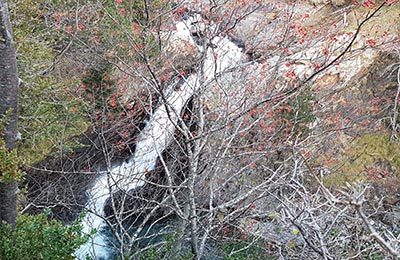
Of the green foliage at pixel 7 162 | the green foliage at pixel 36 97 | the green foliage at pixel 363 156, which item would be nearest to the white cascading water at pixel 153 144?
the green foliage at pixel 36 97

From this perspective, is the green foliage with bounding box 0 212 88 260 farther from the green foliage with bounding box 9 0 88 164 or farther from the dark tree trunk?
the green foliage with bounding box 9 0 88 164

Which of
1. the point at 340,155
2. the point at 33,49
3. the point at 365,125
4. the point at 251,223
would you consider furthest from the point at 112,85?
the point at 365,125

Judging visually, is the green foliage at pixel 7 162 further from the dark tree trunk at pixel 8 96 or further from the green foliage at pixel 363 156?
the green foliage at pixel 363 156

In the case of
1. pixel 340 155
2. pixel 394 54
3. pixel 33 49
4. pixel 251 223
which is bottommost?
pixel 340 155

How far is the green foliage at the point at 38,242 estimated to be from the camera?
115 inches

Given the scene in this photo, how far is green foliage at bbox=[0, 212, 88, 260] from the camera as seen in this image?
2934mm

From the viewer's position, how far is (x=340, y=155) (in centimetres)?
939

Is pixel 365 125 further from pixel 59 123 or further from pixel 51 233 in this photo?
pixel 51 233

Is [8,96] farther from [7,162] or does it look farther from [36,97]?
[36,97]

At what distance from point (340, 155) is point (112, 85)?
18.8 feet

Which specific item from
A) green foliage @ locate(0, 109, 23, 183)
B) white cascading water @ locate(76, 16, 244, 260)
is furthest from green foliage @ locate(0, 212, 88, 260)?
white cascading water @ locate(76, 16, 244, 260)

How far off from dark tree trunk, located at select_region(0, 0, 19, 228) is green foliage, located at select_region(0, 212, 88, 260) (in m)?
0.18

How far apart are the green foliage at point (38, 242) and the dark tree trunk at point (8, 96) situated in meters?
0.18

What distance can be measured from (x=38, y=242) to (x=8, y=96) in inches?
46.7
